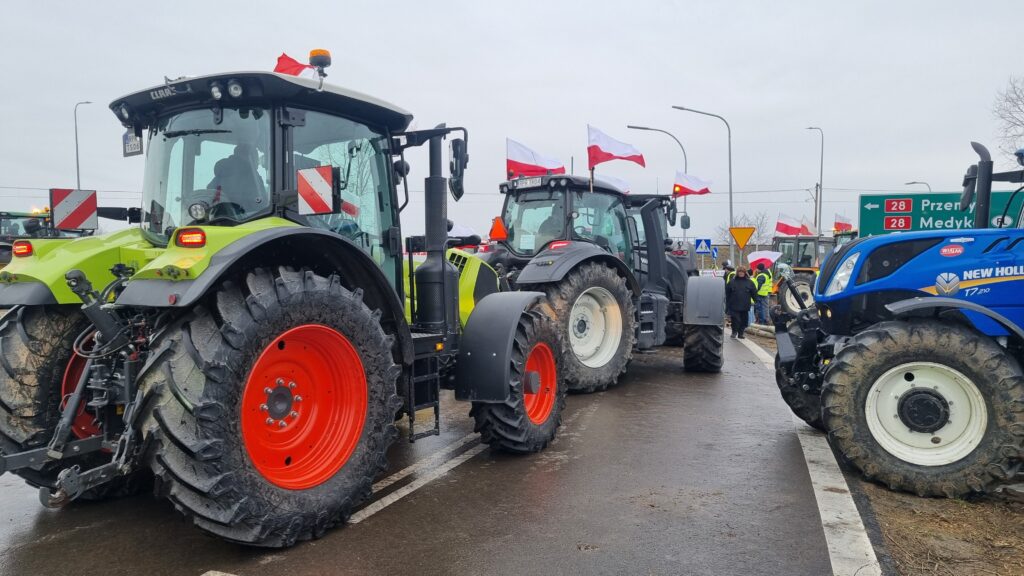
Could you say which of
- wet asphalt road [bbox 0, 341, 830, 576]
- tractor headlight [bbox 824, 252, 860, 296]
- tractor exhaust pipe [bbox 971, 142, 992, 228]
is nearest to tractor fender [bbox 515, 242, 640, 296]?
wet asphalt road [bbox 0, 341, 830, 576]

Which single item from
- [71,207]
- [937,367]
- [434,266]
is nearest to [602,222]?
[434,266]

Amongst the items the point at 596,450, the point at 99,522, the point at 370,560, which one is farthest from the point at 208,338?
the point at 596,450

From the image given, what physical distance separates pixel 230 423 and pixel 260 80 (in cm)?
189

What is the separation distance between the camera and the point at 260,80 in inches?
150

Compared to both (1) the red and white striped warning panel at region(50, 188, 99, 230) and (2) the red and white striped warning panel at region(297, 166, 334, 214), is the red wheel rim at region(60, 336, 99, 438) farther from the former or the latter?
(2) the red and white striped warning panel at region(297, 166, 334, 214)

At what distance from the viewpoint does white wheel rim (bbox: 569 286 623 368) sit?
8.33 metres

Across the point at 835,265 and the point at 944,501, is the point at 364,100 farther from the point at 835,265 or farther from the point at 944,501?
the point at 944,501

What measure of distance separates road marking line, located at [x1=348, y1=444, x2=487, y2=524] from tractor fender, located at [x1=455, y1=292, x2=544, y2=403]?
1.76ft

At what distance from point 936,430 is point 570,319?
4.06 meters

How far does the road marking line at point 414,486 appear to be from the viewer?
13.4ft

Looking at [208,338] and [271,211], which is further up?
[271,211]

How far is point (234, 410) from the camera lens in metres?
3.24

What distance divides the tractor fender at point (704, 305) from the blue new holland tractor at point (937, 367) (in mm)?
3946

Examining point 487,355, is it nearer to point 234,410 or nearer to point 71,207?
point 234,410
